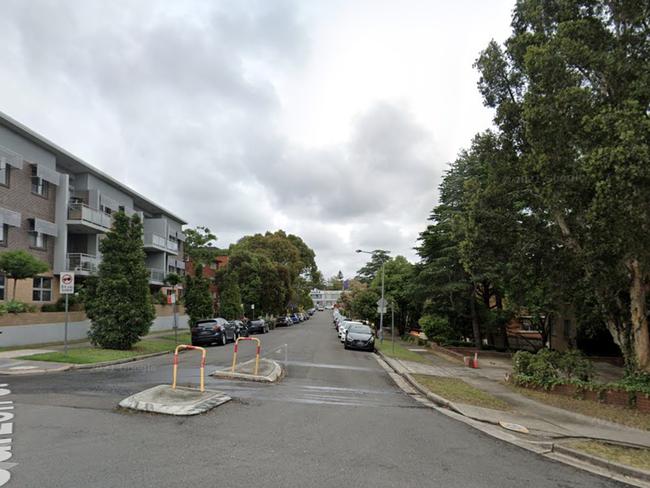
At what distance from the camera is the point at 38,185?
2830 centimetres

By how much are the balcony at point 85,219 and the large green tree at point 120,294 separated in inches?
447

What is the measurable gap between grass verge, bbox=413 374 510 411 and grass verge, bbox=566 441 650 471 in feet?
9.60

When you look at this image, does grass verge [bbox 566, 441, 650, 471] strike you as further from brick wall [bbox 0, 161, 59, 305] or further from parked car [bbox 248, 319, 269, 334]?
parked car [bbox 248, 319, 269, 334]

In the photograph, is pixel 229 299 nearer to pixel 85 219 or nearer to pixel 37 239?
pixel 85 219

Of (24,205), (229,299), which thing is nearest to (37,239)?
(24,205)

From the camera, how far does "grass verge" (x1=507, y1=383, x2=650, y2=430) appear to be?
10.2m

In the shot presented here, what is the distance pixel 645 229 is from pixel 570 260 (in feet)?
14.5

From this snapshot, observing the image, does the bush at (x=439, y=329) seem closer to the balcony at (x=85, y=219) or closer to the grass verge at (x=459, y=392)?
the grass verge at (x=459, y=392)

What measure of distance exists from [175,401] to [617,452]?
291 inches

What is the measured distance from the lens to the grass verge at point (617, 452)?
23.2 ft

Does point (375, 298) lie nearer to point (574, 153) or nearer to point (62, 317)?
point (62, 317)

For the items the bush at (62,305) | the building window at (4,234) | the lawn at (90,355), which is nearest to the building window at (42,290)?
the bush at (62,305)

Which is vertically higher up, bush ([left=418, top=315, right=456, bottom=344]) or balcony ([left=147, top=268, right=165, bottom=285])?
balcony ([left=147, top=268, right=165, bottom=285])

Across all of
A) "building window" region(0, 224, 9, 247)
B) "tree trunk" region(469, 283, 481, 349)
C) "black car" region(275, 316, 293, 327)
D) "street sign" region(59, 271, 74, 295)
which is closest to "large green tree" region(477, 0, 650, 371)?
"tree trunk" region(469, 283, 481, 349)
